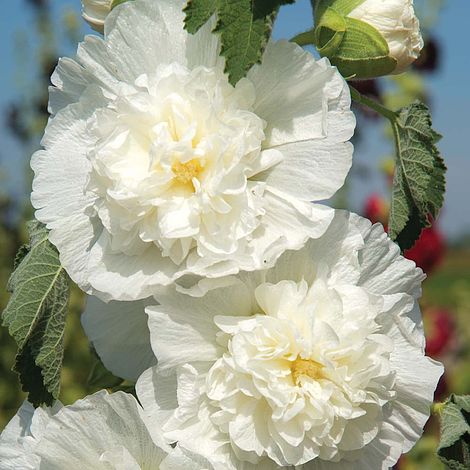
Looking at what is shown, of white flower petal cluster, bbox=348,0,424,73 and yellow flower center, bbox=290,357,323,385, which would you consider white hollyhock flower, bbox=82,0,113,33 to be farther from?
yellow flower center, bbox=290,357,323,385

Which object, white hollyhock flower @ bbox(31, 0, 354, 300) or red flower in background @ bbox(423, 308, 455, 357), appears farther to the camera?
red flower in background @ bbox(423, 308, 455, 357)

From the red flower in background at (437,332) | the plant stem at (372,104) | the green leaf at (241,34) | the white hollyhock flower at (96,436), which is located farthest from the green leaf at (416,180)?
the red flower in background at (437,332)

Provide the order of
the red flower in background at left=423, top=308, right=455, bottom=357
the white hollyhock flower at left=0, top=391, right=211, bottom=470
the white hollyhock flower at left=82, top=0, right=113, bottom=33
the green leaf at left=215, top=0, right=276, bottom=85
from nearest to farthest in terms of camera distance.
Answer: the green leaf at left=215, top=0, right=276, bottom=85
the white hollyhock flower at left=0, top=391, right=211, bottom=470
the white hollyhock flower at left=82, top=0, right=113, bottom=33
the red flower in background at left=423, top=308, right=455, bottom=357

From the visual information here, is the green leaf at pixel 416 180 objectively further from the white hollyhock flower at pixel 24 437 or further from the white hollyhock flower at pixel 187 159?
the white hollyhock flower at pixel 24 437

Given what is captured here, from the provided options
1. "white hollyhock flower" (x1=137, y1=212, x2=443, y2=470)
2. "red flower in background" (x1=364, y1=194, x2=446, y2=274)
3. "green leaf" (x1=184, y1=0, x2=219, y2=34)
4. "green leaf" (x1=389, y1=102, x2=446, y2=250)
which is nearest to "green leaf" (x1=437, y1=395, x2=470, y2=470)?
"white hollyhock flower" (x1=137, y1=212, x2=443, y2=470)

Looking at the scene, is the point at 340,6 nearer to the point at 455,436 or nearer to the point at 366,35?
the point at 366,35

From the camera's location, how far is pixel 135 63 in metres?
0.99

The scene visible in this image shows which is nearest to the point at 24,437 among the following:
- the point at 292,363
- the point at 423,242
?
the point at 292,363

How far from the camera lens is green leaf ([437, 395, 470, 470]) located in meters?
1.14

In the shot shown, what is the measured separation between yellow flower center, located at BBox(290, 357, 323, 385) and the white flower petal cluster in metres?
0.43

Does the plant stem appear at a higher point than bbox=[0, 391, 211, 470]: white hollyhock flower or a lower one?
→ higher

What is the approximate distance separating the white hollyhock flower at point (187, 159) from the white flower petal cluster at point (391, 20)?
0.53 feet

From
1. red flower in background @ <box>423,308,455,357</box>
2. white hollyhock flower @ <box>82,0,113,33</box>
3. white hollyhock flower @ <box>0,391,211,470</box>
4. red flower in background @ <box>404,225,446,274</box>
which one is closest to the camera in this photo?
white hollyhock flower @ <box>0,391,211,470</box>

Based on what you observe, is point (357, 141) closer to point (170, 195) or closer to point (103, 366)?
point (103, 366)
